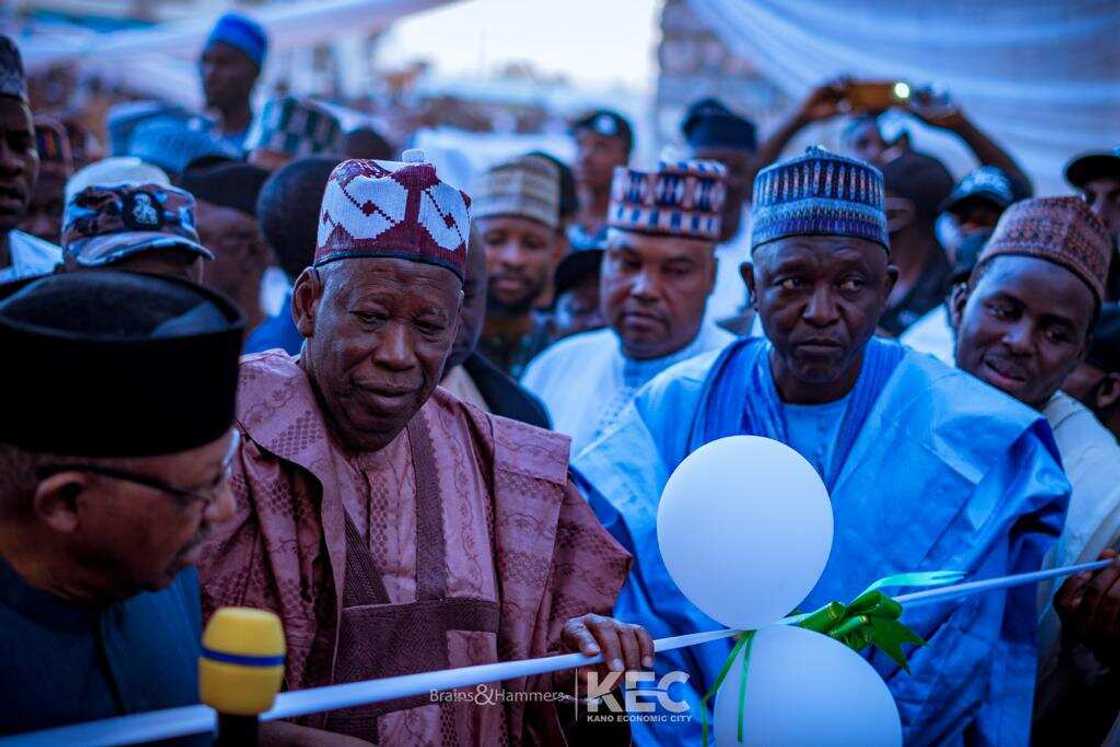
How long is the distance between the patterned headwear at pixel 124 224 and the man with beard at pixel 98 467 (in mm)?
1831

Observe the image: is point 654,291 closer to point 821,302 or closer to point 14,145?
point 821,302

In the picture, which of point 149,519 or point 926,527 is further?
point 926,527

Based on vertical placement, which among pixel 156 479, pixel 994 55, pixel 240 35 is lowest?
pixel 156 479

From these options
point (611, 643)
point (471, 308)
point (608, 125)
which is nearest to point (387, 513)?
point (611, 643)

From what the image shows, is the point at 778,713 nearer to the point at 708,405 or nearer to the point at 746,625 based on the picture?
the point at 746,625

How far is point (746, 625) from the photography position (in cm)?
271

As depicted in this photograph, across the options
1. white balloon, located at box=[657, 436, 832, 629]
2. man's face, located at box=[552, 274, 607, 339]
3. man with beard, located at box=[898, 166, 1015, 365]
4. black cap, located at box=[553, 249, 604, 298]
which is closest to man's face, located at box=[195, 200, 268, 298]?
black cap, located at box=[553, 249, 604, 298]

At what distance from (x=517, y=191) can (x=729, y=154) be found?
2.07m

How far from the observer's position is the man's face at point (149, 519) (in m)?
1.77

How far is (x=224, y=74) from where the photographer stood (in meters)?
7.22

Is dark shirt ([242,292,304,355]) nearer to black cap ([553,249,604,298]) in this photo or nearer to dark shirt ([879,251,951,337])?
black cap ([553,249,604,298])

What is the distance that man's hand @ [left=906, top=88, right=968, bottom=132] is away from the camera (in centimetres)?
670

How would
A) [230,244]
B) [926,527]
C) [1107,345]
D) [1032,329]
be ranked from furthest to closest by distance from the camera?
1. [230,244]
2. [1107,345]
3. [1032,329]
4. [926,527]

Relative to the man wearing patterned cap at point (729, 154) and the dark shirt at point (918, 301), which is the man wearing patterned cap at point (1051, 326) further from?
the man wearing patterned cap at point (729, 154)
